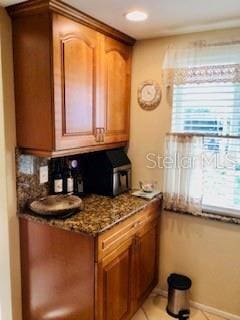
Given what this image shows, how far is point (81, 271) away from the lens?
5.77 ft

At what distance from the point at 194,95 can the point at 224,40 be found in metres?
0.44

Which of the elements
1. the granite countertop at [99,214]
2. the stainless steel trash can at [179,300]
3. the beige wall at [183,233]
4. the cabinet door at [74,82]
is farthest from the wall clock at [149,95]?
the stainless steel trash can at [179,300]

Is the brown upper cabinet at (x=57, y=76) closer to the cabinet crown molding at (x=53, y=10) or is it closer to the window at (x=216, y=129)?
the cabinet crown molding at (x=53, y=10)

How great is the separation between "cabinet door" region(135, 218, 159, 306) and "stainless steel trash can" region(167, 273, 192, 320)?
0.21m

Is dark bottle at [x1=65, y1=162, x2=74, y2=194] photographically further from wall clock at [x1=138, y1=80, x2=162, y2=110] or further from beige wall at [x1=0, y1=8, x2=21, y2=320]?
wall clock at [x1=138, y1=80, x2=162, y2=110]

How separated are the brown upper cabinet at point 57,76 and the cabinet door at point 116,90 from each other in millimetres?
64

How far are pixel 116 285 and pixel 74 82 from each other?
139 cm

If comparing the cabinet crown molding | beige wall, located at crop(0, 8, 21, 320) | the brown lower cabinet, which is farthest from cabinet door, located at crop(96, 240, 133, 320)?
the cabinet crown molding

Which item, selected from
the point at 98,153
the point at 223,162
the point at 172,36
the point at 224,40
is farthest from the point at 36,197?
the point at 224,40

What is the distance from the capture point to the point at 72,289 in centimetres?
181

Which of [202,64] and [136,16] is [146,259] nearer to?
[202,64]

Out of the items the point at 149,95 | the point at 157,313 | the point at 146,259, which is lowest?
the point at 157,313

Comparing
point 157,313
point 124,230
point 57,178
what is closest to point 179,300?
point 157,313

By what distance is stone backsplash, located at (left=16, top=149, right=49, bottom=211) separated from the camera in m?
1.92
